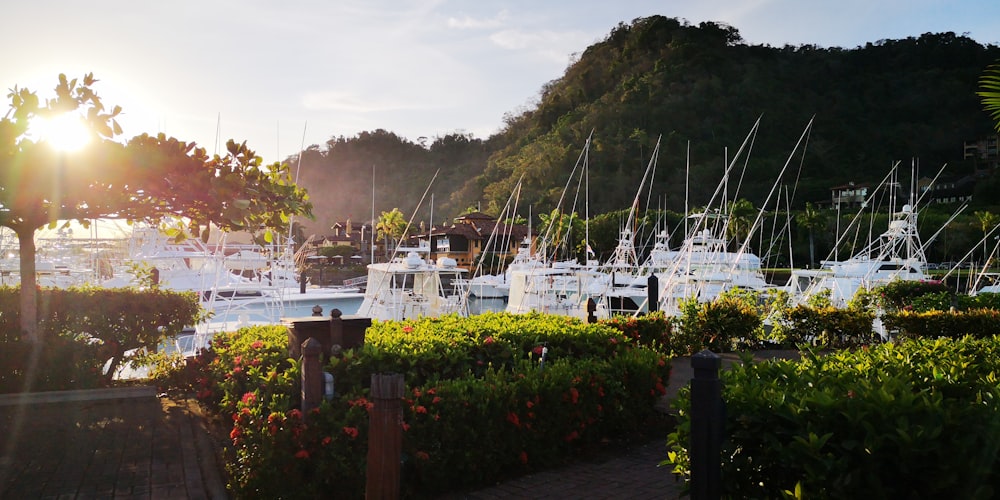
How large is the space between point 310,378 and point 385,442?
1181 millimetres

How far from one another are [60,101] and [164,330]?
3.41 metres

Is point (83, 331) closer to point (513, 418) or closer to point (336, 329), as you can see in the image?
point (336, 329)

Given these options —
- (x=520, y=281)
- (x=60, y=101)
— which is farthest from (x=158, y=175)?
(x=520, y=281)

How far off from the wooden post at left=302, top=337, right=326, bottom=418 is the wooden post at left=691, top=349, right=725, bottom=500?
2983 millimetres

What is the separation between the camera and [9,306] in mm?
8477

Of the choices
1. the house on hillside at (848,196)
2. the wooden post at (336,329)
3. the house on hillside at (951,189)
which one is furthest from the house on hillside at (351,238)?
the wooden post at (336,329)

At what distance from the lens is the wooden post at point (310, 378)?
17.8ft

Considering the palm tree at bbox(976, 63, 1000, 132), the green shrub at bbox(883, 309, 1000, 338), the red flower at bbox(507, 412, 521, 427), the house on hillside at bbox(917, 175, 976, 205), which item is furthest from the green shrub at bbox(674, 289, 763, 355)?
the house on hillside at bbox(917, 175, 976, 205)

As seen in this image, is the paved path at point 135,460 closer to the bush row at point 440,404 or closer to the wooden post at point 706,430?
the bush row at point 440,404

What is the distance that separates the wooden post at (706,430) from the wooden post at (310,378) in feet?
9.79

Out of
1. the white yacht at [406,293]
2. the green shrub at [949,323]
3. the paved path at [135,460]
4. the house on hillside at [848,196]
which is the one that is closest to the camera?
the paved path at [135,460]

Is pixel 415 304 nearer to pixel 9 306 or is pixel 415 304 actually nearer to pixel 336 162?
pixel 9 306

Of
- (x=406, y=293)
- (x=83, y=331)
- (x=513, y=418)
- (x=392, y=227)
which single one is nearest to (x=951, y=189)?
(x=392, y=227)

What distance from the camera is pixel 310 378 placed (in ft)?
18.0
